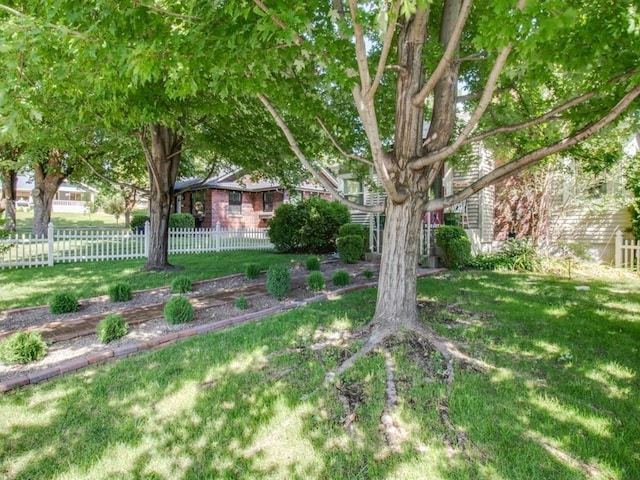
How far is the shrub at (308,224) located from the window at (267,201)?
30.8ft

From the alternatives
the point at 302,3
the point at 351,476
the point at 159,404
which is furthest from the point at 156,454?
the point at 302,3

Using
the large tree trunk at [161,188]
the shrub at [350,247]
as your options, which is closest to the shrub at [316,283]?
the shrub at [350,247]

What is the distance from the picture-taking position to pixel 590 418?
269 centimetres

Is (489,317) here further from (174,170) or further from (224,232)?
(224,232)

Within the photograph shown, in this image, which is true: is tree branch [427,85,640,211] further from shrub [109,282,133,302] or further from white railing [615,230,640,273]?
white railing [615,230,640,273]

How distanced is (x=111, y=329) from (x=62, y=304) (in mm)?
1818

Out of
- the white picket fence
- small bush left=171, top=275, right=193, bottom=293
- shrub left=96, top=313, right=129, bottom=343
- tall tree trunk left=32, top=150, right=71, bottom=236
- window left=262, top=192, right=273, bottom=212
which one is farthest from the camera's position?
window left=262, top=192, right=273, bottom=212

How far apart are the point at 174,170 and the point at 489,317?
8441 mm

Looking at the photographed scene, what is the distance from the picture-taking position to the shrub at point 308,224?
14.2 meters

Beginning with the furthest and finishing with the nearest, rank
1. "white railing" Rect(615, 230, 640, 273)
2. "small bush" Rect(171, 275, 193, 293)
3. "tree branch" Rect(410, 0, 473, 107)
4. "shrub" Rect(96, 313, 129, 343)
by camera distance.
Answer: "white railing" Rect(615, 230, 640, 273)
"small bush" Rect(171, 275, 193, 293)
"shrub" Rect(96, 313, 129, 343)
"tree branch" Rect(410, 0, 473, 107)

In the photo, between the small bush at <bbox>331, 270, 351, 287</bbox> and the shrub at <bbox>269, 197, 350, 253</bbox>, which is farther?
the shrub at <bbox>269, 197, 350, 253</bbox>

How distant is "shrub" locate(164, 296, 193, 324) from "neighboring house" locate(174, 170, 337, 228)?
55.3 feet

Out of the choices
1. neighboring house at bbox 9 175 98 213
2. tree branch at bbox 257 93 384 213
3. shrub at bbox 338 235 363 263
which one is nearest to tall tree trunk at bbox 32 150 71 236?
shrub at bbox 338 235 363 263

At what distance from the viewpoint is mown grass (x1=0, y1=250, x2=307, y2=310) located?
21.9 feet
